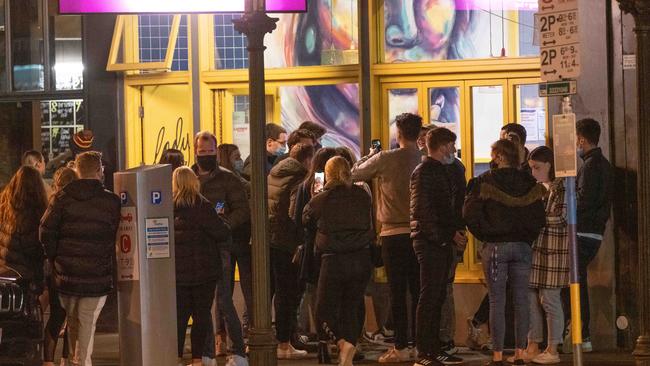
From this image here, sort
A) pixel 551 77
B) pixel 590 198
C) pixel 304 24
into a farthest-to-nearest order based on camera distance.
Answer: pixel 304 24 < pixel 590 198 < pixel 551 77

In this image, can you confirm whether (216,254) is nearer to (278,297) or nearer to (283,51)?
(278,297)

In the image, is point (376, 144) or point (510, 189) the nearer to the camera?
point (510, 189)

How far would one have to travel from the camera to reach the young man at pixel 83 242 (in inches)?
469

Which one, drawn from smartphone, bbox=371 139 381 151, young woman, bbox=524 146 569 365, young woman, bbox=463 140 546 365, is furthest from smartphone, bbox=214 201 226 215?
young woman, bbox=524 146 569 365

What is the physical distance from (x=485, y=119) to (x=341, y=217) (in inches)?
126

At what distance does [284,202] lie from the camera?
14.0m

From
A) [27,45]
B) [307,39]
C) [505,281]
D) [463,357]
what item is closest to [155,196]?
[505,281]

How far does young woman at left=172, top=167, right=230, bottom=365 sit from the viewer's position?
12.3 meters

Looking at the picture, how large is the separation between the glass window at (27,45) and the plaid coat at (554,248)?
685cm

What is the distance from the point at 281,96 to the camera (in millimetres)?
16109

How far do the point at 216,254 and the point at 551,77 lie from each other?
340 cm

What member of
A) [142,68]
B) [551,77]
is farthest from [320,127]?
[551,77]

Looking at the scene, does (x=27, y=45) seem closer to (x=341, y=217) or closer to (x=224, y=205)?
(x=224, y=205)

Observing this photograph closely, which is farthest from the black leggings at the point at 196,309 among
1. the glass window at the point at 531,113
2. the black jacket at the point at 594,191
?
the glass window at the point at 531,113
